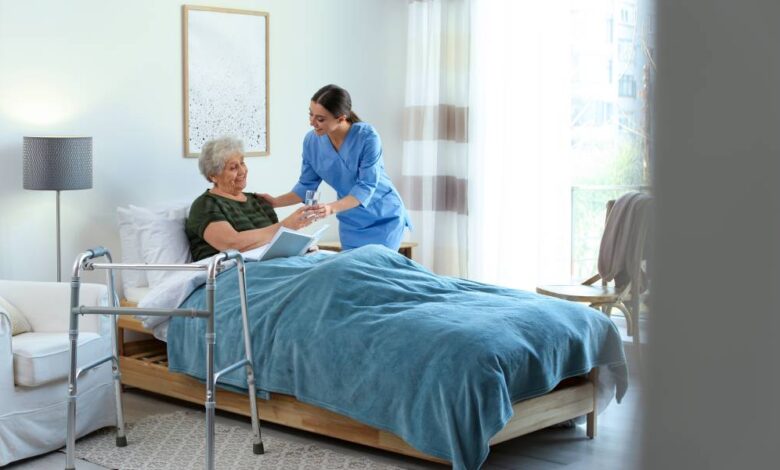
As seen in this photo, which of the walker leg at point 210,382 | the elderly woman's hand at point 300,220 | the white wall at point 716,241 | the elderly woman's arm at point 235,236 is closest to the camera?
the white wall at point 716,241

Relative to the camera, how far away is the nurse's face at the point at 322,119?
4.43 metres

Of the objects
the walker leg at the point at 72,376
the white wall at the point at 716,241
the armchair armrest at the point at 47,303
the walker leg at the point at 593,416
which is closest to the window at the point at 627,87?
the white wall at the point at 716,241

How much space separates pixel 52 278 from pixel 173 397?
0.82 metres

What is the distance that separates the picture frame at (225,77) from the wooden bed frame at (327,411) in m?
1.29

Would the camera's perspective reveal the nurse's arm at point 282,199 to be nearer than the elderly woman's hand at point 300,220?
No

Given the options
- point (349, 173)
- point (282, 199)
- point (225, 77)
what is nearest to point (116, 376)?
point (282, 199)

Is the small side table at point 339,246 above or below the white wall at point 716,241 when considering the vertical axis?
below

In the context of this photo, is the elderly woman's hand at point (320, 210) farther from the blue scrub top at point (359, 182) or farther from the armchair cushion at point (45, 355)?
the armchair cushion at point (45, 355)

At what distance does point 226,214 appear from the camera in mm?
4227

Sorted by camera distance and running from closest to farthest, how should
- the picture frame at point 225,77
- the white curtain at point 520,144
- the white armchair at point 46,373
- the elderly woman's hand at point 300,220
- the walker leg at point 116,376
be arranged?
the white armchair at point 46,373, the walker leg at point 116,376, the elderly woman's hand at point 300,220, the picture frame at point 225,77, the white curtain at point 520,144

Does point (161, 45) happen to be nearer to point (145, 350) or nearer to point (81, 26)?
point (81, 26)

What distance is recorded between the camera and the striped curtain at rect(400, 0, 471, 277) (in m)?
5.81

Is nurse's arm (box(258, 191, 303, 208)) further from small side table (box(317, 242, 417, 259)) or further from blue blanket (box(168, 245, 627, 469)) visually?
blue blanket (box(168, 245, 627, 469))

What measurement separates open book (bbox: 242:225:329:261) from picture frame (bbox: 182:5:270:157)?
1.04 m
